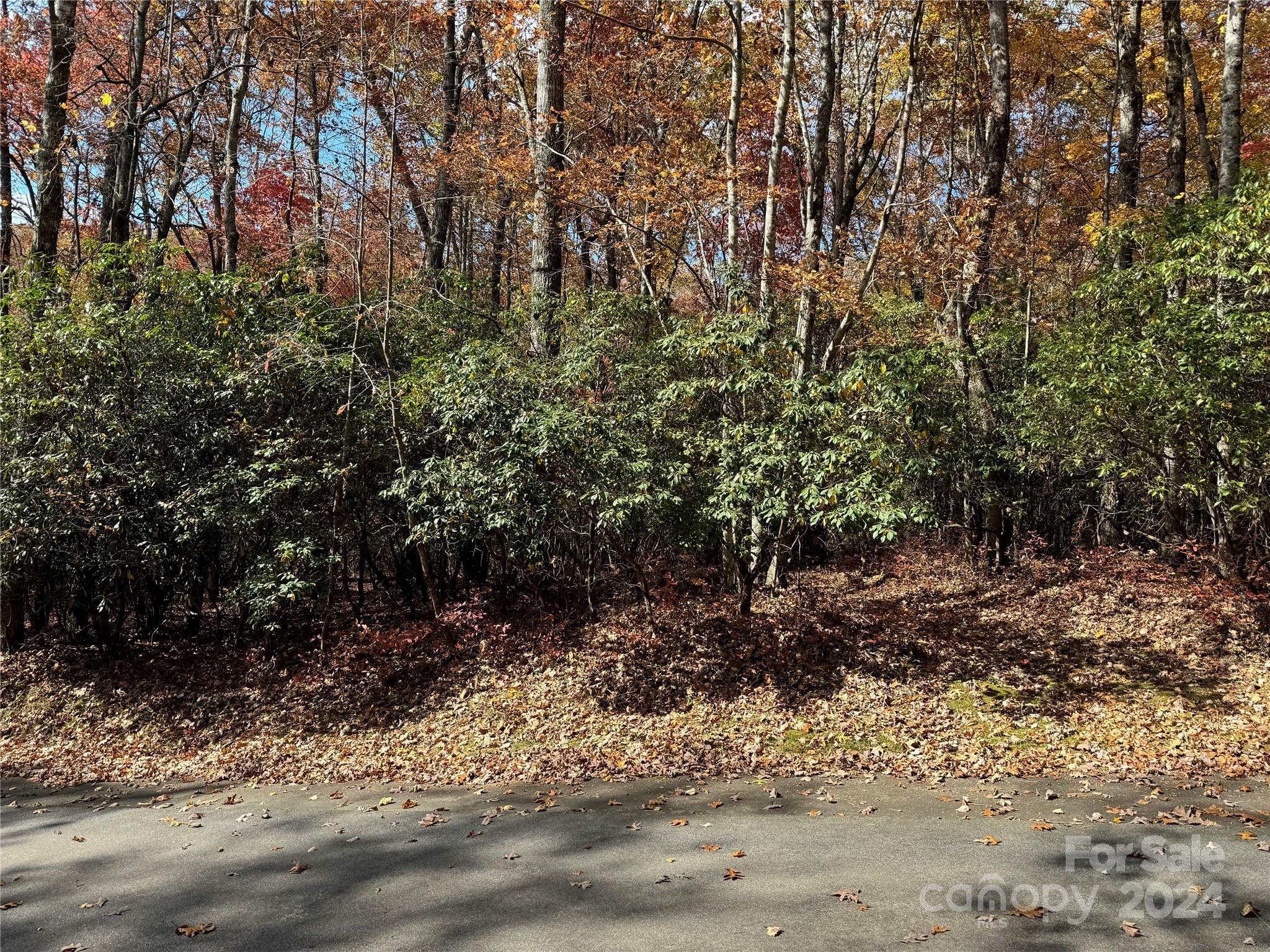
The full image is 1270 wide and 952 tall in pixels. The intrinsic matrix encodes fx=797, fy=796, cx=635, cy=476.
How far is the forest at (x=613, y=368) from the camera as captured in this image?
8359 millimetres

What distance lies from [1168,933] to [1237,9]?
36.5 feet

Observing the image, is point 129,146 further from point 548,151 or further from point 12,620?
point 12,620

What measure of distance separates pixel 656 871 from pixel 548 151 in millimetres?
10140

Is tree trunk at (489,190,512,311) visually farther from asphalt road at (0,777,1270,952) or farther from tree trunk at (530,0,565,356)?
asphalt road at (0,777,1270,952)

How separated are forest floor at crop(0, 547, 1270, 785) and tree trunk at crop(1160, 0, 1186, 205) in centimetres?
615

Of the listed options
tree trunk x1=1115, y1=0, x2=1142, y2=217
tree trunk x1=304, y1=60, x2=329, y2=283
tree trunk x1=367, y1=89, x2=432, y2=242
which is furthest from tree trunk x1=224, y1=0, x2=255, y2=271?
tree trunk x1=1115, y1=0, x2=1142, y2=217

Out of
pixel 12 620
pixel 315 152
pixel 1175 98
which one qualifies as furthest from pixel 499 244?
pixel 1175 98

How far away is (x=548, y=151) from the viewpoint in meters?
12.0

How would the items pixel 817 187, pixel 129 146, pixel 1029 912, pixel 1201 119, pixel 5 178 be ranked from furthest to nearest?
pixel 5 178
pixel 1201 119
pixel 817 187
pixel 129 146
pixel 1029 912

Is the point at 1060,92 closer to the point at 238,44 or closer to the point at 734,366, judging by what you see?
the point at 734,366

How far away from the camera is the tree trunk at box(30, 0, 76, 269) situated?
10141 mm

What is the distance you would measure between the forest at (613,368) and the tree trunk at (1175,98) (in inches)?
2.6

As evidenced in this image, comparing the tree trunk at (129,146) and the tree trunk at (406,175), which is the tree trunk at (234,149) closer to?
the tree trunk at (129,146)

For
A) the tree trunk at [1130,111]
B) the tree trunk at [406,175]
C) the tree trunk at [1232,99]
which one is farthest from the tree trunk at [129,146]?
the tree trunk at [1130,111]
